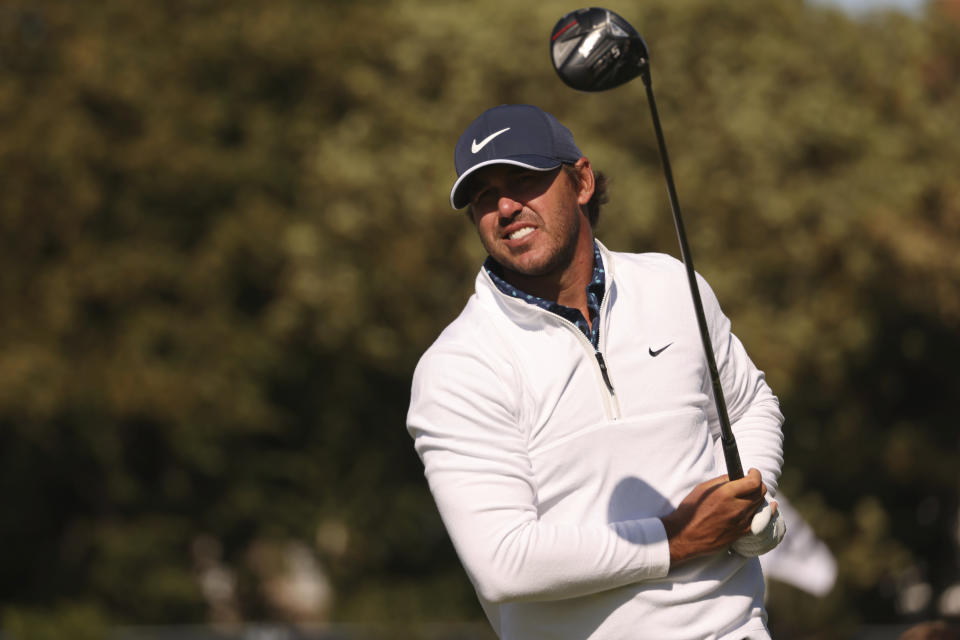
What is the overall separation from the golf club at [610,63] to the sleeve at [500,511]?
1.06 ft

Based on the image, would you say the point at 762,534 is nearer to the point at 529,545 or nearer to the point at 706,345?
the point at 706,345

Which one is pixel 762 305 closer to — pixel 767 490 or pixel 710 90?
pixel 710 90

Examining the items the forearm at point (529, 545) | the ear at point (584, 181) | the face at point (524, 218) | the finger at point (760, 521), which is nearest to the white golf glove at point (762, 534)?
the finger at point (760, 521)

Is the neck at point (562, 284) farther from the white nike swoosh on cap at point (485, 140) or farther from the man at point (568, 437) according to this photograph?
the white nike swoosh on cap at point (485, 140)

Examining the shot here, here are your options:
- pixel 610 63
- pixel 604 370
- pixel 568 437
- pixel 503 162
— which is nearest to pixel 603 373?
pixel 604 370

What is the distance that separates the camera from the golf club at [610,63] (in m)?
A: 3.13

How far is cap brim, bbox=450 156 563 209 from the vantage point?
3285 millimetres

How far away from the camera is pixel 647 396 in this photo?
3199mm

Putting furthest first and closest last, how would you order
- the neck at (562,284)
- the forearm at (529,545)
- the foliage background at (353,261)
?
the foliage background at (353,261), the neck at (562,284), the forearm at (529,545)

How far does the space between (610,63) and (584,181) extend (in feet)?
1.48

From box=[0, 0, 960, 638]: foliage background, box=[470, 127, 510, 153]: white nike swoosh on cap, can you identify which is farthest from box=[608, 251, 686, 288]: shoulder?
box=[0, 0, 960, 638]: foliage background

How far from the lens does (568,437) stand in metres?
3.14

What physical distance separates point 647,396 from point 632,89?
1982 cm

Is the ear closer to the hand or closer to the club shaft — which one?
the club shaft
